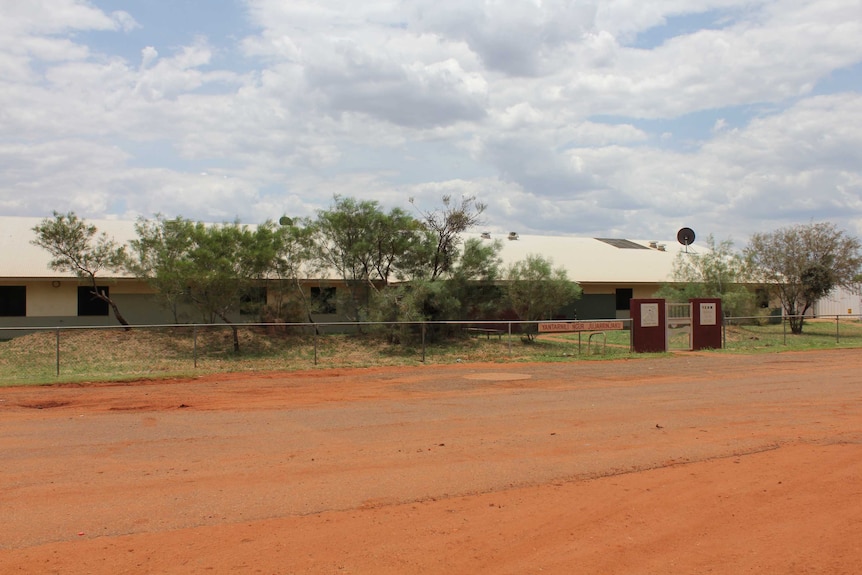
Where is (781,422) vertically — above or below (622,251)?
below

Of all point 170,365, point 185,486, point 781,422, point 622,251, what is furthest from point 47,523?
point 622,251

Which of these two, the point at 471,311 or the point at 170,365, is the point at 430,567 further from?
the point at 471,311

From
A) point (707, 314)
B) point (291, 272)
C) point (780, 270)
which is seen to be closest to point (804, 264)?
point (780, 270)

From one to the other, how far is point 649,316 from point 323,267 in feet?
44.6

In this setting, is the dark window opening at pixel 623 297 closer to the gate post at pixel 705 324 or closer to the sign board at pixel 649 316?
the gate post at pixel 705 324

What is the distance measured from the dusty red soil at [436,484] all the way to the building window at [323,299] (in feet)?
52.4

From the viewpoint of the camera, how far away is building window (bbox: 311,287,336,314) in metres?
32.1

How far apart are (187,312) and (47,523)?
25142 millimetres

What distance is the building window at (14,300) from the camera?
30969 millimetres

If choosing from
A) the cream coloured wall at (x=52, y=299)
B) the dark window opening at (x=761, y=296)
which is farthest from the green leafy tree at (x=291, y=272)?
the dark window opening at (x=761, y=296)

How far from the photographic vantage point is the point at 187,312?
102 feet

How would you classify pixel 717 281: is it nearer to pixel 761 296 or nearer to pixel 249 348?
pixel 761 296

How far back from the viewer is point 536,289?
107ft

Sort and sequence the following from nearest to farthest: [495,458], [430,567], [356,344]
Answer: [430,567] → [495,458] → [356,344]
